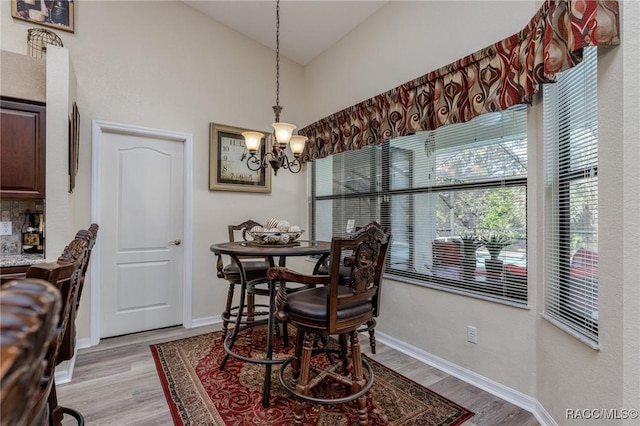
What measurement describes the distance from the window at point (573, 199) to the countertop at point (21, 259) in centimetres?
345

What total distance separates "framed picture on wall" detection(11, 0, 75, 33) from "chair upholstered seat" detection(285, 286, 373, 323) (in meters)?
3.21

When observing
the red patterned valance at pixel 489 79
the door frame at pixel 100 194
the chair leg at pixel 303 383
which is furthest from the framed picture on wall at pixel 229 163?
the chair leg at pixel 303 383

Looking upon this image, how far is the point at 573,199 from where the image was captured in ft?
5.67

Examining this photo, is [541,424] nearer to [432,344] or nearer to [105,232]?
[432,344]

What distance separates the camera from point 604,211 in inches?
54.9

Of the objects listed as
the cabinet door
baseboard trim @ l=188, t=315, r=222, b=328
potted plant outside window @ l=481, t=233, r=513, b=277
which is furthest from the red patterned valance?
the cabinet door

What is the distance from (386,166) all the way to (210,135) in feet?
6.68

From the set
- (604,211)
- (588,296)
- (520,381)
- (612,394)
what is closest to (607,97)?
(604,211)

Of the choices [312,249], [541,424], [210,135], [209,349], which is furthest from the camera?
[210,135]

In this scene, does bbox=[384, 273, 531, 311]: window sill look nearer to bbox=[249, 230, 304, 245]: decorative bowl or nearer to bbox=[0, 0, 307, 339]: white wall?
bbox=[249, 230, 304, 245]: decorative bowl

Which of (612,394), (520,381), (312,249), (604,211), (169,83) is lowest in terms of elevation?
(520,381)

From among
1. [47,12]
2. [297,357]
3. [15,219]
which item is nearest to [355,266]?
[297,357]

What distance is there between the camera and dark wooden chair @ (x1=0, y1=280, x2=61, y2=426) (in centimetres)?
28

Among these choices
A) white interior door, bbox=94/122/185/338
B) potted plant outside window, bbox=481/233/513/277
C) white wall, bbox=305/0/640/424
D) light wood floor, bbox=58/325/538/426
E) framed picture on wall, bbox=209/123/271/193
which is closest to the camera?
white wall, bbox=305/0/640/424
